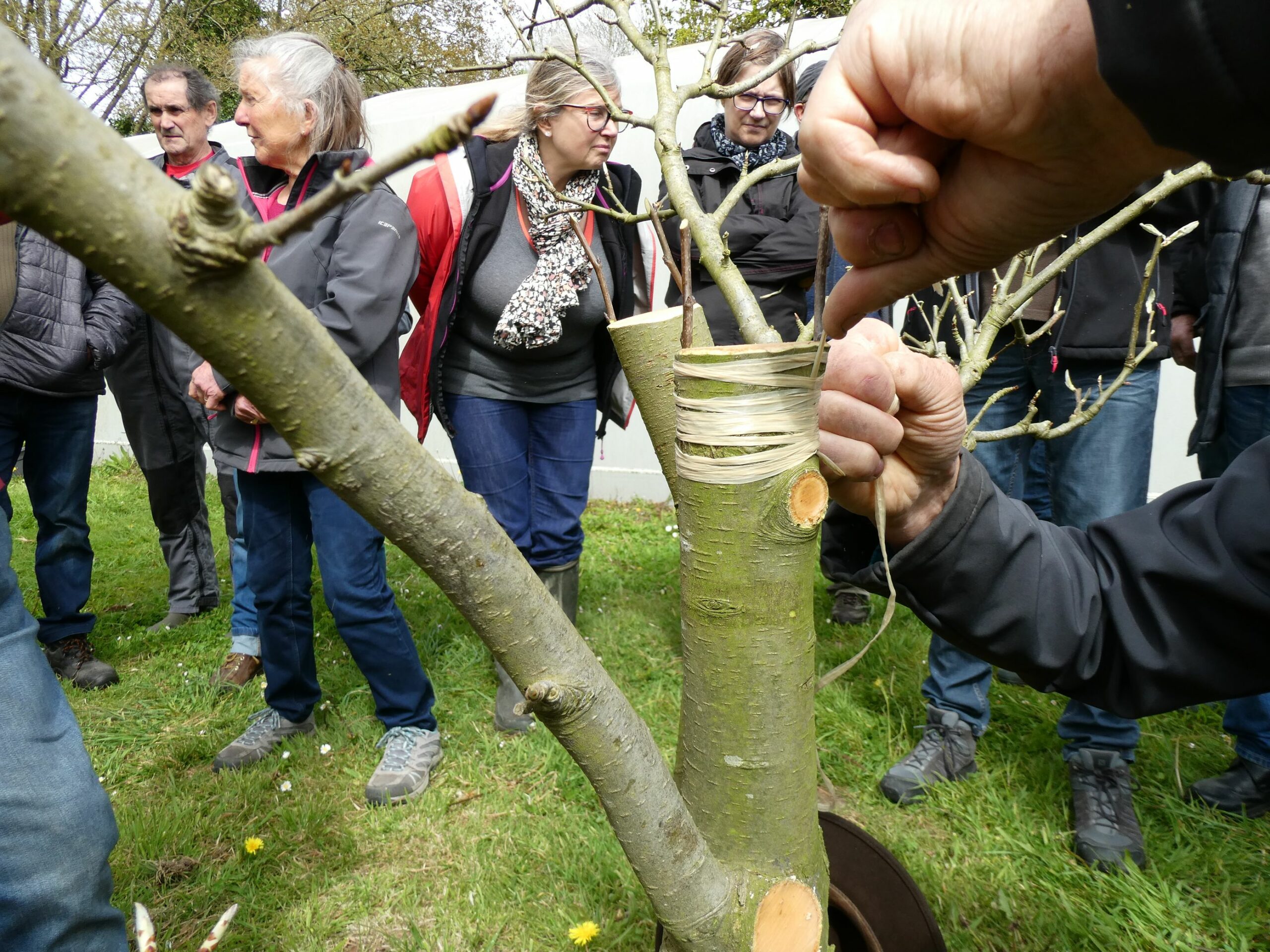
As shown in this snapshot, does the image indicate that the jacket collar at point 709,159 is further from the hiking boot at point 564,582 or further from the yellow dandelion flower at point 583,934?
the yellow dandelion flower at point 583,934

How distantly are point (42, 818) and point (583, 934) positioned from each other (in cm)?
134

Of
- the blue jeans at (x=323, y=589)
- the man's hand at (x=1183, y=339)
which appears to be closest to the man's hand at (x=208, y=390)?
the blue jeans at (x=323, y=589)

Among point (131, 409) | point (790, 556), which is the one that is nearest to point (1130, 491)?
point (790, 556)

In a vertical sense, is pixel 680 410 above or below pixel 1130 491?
above

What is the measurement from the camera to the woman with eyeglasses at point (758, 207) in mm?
3619

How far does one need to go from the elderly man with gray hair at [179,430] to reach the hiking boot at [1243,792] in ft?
12.9

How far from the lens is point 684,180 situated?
166 cm

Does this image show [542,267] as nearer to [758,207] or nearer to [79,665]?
[758,207]

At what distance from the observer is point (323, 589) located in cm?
312

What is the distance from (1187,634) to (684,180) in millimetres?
1211

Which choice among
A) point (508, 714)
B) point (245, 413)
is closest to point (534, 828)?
point (508, 714)

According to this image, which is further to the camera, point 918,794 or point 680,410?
point 918,794

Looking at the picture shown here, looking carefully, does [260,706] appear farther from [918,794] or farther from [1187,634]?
[1187,634]

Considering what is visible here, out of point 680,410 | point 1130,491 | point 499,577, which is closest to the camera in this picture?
point 499,577
